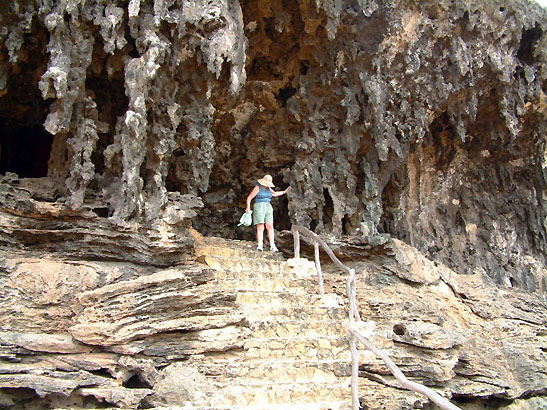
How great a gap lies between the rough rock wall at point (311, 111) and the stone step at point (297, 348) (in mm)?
2744

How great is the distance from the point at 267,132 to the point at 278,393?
7216 millimetres

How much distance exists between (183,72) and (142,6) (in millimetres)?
1186

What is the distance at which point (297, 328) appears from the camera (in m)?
6.48

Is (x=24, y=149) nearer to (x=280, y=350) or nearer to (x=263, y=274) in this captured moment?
(x=263, y=274)

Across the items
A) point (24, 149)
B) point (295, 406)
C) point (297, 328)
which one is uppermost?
point (24, 149)

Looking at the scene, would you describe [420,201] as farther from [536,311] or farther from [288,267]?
[288,267]

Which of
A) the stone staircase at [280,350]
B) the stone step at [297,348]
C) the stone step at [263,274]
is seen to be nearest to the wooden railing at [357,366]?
the stone staircase at [280,350]

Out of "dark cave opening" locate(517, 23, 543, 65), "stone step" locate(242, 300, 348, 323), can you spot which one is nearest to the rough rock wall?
"dark cave opening" locate(517, 23, 543, 65)

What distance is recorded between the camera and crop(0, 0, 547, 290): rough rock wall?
25.3ft

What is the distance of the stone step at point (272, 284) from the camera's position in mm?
7308

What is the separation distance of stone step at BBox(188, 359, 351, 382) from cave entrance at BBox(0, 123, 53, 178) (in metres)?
7.12

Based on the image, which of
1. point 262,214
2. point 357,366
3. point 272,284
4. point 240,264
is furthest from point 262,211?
point 357,366

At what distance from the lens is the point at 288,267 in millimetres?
8492

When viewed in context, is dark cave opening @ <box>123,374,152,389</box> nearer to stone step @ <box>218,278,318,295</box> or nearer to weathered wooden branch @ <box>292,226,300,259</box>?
stone step @ <box>218,278,318,295</box>
